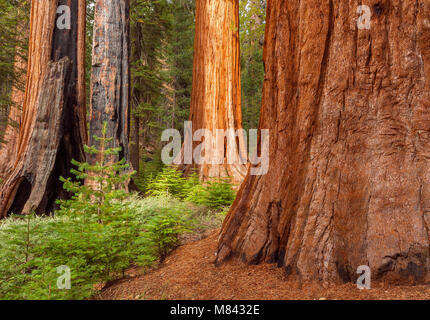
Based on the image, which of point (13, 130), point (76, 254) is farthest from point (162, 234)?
point (13, 130)

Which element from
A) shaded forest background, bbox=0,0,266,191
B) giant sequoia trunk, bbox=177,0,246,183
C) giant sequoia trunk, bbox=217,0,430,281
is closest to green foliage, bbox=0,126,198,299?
giant sequoia trunk, bbox=217,0,430,281

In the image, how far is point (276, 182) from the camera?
276 cm

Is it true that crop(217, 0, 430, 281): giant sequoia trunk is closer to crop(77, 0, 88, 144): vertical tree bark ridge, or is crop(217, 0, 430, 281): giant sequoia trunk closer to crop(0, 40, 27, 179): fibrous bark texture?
crop(77, 0, 88, 144): vertical tree bark ridge

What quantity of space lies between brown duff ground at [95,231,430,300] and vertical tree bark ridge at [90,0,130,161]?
3.72 meters

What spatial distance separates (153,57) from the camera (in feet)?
51.6

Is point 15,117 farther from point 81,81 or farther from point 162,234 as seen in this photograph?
point 162,234

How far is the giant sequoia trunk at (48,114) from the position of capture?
569 cm

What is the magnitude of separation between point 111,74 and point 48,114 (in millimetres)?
1518

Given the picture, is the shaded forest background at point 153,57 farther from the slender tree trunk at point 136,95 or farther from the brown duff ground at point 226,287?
the brown duff ground at point 226,287

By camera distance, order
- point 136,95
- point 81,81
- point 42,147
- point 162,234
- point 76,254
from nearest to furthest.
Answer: point 76,254
point 162,234
point 42,147
point 81,81
point 136,95
